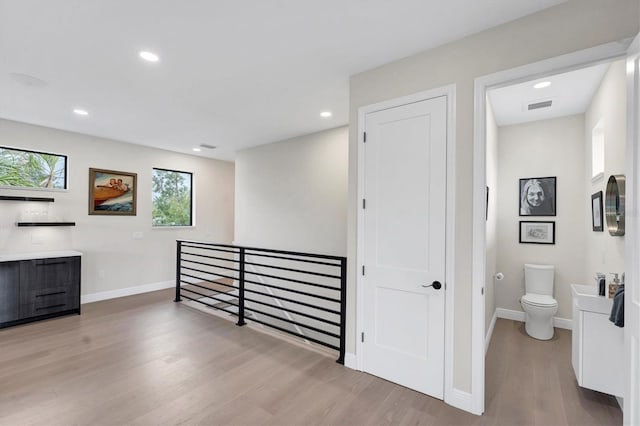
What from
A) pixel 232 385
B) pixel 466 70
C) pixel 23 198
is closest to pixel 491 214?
pixel 466 70

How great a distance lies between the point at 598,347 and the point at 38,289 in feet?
19.3

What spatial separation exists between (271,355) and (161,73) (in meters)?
2.82

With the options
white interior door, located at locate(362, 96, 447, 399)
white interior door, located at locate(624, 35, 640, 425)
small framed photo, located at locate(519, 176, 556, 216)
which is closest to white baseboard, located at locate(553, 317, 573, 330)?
small framed photo, located at locate(519, 176, 556, 216)

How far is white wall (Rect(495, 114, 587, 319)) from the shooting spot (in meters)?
3.73

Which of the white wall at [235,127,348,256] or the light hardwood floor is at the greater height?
the white wall at [235,127,348,256]

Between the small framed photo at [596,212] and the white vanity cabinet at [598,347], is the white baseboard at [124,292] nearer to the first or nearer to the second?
the white vanity cabinet at [598,347]

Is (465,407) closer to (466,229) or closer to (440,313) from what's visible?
(440,313)

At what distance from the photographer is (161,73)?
8.77 feet

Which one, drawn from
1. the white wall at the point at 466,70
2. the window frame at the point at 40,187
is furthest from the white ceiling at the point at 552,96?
the window frame at the point at 40,187

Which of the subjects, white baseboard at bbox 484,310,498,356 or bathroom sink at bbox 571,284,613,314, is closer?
bathroom sink at bbox 571,284,613,314

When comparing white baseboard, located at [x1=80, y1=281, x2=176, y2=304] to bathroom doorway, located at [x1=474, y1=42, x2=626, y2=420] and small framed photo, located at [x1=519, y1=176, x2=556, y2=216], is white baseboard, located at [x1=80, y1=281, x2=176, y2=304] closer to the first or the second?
bathroom doorway, located at [x1=474, y1=42, x2=626, y2=420]

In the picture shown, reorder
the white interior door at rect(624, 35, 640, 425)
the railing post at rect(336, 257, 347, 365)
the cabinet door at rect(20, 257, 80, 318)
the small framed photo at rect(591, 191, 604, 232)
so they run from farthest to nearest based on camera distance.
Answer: the cabinet door at rect(20, 257, 80, 318)
the small framed photo at rect(591, 191, 604, 232)
the railing post at rect(336, 257, 347, 365)
the white interior door at rect(624, 35, 640, 425)

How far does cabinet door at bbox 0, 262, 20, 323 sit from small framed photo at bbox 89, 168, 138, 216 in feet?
4.25

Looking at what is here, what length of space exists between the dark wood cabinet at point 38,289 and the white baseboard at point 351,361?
381 centimetres
